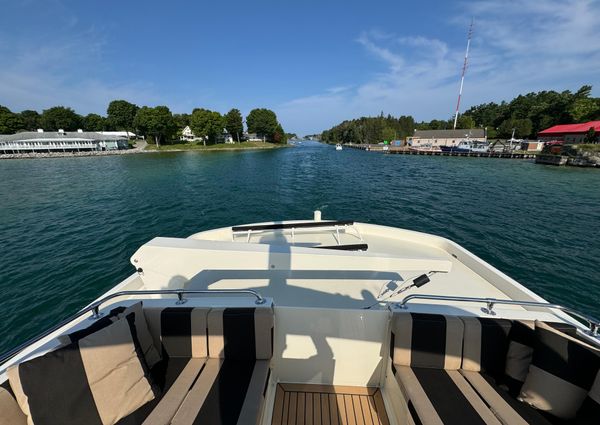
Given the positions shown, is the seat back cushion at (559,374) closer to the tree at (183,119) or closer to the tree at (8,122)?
the tree at (183,119)

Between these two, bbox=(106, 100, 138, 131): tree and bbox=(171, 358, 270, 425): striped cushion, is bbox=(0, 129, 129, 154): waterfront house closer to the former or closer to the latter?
bbox=(106, 100, 138, 131): tree

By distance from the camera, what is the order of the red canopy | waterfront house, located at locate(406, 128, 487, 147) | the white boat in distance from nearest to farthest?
the white boat in distance → the red canopy → waterfront house, located at locate(406, 128, 487, 147)

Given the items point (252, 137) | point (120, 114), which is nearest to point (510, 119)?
point (252, 137)

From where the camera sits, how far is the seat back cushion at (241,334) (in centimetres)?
226

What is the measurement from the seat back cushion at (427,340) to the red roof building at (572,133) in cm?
6039

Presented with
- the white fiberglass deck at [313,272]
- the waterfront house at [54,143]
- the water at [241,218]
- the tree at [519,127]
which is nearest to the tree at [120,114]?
the waterfront house at [54,143]

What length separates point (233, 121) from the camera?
64.1 m

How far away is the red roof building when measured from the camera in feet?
132

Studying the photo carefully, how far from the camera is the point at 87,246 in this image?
8711 mm

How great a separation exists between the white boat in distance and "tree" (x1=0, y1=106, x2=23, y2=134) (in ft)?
274

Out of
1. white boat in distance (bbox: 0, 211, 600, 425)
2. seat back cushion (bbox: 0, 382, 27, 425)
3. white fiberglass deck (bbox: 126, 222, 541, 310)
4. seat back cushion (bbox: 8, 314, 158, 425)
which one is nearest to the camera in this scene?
seat back cushion (bbox: 0, 382, 27, 425)

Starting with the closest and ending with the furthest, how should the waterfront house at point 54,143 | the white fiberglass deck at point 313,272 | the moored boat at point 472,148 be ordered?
the white fiberglass deck at point 313,272 < the waterfront house at point 54,143 < the moored boat at point 472,148

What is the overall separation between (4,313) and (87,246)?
12.1 feet

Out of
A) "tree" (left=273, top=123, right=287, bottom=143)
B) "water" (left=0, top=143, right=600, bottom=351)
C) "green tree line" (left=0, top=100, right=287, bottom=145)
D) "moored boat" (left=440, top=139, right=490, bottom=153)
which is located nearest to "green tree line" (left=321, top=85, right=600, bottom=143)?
"moored boat" (left=440, top=139, right=490, bottom=153)
